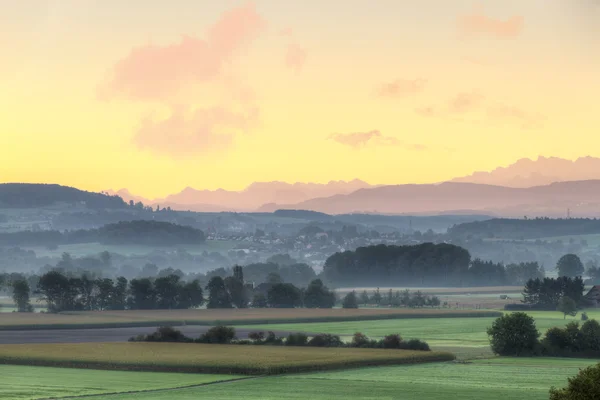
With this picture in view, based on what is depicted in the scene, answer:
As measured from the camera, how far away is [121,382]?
274ft

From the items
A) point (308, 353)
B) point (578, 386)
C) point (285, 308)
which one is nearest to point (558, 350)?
point (308, 353)

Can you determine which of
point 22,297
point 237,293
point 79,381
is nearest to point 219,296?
point 237,293

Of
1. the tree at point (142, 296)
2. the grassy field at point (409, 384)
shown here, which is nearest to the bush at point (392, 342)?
the grassy field at point (409, 384)

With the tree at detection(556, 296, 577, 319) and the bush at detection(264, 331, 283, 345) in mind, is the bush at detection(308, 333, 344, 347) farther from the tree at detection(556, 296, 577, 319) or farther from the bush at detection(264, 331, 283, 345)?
the tree at detection(556, 296, 577, 319)

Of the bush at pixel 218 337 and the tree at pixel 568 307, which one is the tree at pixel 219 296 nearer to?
the tree at pixel 568 307

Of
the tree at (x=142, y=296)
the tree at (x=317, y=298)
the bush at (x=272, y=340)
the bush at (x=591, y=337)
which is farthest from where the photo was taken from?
the tree at (x=317, y=298)

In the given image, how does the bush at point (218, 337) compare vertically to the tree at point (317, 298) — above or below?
below

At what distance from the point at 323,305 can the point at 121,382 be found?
366 feet

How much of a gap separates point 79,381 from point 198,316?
3113 inches

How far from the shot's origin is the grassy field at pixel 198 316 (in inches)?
5881

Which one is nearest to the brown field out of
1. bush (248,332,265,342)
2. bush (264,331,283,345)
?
bush (248,332,265,342)

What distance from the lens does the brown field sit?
304ft

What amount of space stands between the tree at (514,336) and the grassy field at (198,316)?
Result: 53.1 meters

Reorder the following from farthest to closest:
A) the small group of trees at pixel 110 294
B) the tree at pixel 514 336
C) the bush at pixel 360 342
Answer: the small group of trees at pixel 110 294 < the bush at pixel 360 342 < the tree at pixel 514 336
